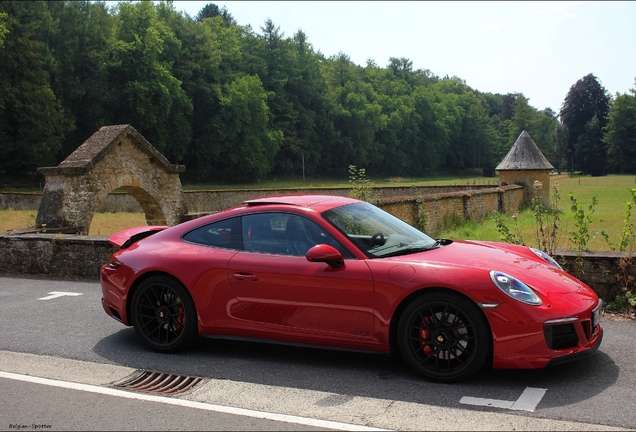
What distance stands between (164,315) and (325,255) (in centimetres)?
193

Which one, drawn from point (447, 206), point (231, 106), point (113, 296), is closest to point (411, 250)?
point (113, 296)

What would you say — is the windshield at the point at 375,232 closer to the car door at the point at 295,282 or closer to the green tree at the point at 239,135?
the car door at the point at 295,282

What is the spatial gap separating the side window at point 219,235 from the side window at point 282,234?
0.09 metres

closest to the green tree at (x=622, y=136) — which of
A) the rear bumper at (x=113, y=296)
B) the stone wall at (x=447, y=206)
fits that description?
the stone wall at (x=447, y=206)

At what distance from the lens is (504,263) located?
551 centimetres

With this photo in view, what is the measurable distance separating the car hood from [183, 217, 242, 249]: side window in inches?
63.0

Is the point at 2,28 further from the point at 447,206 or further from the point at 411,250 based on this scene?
the point at 411,250

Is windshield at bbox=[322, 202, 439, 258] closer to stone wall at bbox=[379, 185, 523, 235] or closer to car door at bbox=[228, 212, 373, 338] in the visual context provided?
car door at bbox=[228, 212, 373, 338]

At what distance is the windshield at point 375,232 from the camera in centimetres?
577

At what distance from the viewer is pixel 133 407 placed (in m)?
4.82

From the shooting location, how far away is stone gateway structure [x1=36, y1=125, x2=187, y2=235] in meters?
16.2

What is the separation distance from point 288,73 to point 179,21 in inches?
786

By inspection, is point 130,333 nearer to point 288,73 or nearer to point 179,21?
point 179,21

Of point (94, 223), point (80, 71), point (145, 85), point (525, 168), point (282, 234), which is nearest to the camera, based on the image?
point (282, 234)
